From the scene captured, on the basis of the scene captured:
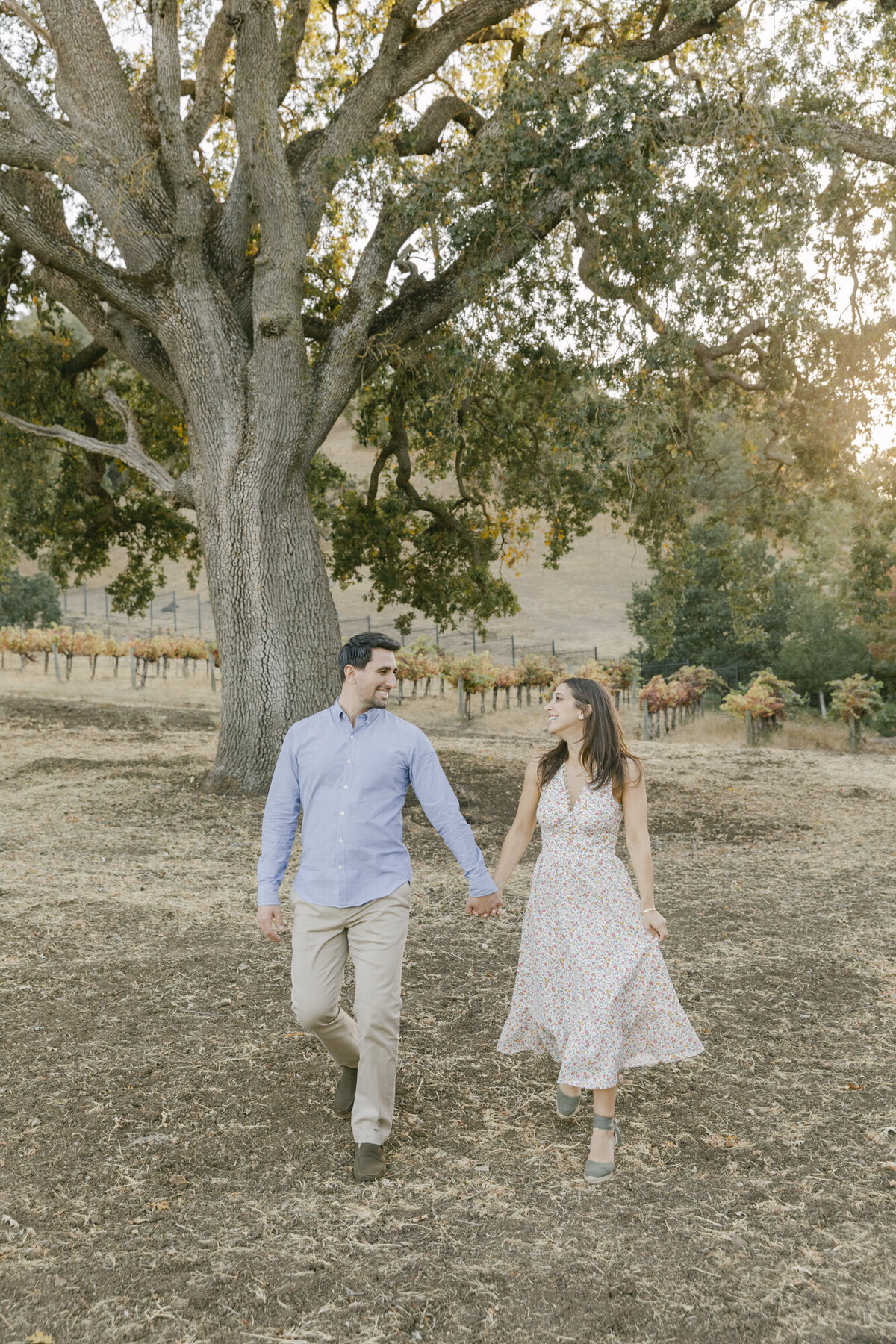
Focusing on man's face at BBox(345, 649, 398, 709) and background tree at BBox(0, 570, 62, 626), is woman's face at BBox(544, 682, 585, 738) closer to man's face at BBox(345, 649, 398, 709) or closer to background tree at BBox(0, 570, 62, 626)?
man's face at BBox(345, 649, 398, 709)

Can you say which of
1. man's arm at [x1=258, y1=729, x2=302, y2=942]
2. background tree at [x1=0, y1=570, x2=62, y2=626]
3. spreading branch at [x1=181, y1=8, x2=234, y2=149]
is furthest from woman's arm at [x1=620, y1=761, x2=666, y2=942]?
background tree at [x1=0, y1=570, x2=62, y2=626]

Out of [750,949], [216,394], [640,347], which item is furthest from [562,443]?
[750,949]

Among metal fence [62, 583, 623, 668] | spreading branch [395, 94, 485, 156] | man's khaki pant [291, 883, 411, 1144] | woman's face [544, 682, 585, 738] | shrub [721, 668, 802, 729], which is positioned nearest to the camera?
man's khaki pant [291, 883, 411, 1144]

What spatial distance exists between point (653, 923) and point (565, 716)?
804 millimetres

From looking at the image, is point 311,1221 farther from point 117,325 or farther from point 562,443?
point 117,325

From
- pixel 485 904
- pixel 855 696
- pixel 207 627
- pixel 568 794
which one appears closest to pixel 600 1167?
pixel 485 904

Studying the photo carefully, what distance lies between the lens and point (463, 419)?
12953 mm

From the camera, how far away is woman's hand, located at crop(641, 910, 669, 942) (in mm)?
3832

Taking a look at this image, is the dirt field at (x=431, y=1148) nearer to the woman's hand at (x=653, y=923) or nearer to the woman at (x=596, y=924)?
the woman at (x=596, y=924)

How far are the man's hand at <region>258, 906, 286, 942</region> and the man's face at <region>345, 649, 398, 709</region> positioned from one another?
798 mm

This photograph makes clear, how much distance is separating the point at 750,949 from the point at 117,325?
9.06 metres

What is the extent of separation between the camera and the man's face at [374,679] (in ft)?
12.2

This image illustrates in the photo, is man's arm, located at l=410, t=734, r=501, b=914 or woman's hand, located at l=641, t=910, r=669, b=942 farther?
woman's hand, located at l=641, t=910, r=669, b=942

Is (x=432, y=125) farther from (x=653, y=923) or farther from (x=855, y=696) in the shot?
(x=855, y=696)
